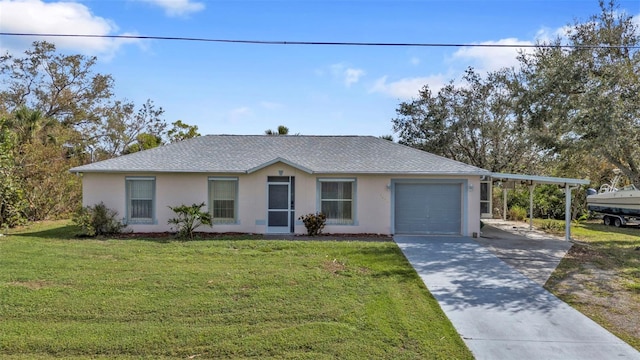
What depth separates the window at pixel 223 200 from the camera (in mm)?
15164

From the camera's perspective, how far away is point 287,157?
1653 centimetres

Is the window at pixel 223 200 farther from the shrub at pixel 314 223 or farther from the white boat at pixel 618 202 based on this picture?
the white boat at pixel 618 202

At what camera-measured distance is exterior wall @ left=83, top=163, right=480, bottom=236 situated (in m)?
15.0

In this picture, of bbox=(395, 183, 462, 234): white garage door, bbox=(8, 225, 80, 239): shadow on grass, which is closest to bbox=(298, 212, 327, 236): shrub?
bbox=(395, 183, 462, 234): white garage door

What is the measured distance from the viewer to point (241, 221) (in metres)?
15.1

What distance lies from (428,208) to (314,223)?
4416 mm

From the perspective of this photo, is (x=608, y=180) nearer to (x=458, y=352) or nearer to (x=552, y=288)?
(x=552, y=288)

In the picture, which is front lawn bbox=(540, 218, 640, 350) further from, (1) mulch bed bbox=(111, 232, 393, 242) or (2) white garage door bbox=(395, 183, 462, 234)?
(1) mulch bed bbox=(111, 232, 393, 242)

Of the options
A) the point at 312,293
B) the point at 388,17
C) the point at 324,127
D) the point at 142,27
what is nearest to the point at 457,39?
the point at 388,17

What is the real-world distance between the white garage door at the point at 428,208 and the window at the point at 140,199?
9.17m

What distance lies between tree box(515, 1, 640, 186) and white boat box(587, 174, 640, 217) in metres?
5.15

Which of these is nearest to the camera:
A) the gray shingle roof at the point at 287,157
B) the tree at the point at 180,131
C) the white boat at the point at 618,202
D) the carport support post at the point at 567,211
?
the carport support post at the point at 567,211

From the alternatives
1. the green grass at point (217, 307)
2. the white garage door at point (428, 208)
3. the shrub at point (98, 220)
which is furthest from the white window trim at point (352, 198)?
the shrub at point (98, 220)

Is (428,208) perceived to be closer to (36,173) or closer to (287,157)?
(287,157)
